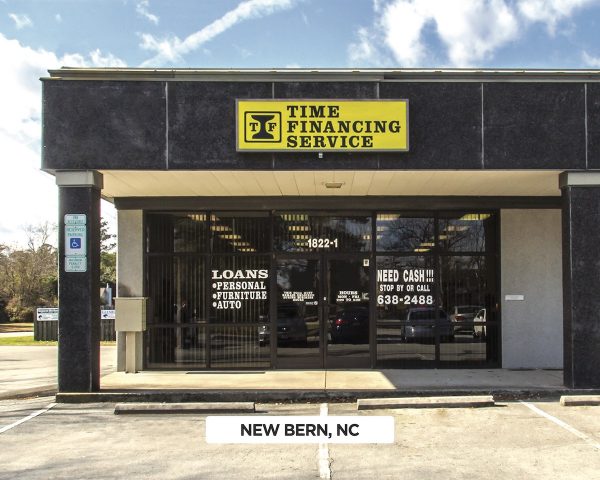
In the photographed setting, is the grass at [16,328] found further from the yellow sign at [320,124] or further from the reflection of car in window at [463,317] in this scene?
the yellow sign at [320,124]

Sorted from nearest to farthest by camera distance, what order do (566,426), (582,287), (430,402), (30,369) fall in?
(566,426) < (430,402) < (582,287) < (30,369)

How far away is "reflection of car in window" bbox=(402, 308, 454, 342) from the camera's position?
12906mm

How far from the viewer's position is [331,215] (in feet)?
42.9

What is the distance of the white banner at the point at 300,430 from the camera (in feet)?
25.5

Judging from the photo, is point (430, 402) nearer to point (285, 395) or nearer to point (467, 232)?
point (285, 395)

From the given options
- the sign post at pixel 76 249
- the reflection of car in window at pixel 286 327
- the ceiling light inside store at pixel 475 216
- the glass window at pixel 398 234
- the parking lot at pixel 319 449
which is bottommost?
the parking lot at pixel 319 449

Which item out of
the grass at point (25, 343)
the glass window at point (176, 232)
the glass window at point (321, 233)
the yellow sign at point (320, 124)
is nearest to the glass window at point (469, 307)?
the glass window at point (321, 233)

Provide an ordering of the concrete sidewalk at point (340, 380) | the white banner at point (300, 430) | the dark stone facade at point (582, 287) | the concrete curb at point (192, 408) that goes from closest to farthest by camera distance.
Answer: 1. the white banner at point (300, 430)
2. the concrete curb at point (192, 408)
3. the dark stone facade at point (582, 287)
4. the concrete sidewalk at point (340, 380)

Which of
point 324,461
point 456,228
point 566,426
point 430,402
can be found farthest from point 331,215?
point 324,461

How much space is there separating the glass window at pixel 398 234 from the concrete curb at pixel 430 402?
3992 mm

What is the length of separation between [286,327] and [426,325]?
276 cm

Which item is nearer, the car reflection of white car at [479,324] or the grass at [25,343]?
the car reflection of white car at [479,324]

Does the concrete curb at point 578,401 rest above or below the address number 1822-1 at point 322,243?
below

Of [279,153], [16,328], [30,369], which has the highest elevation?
[279,153]
